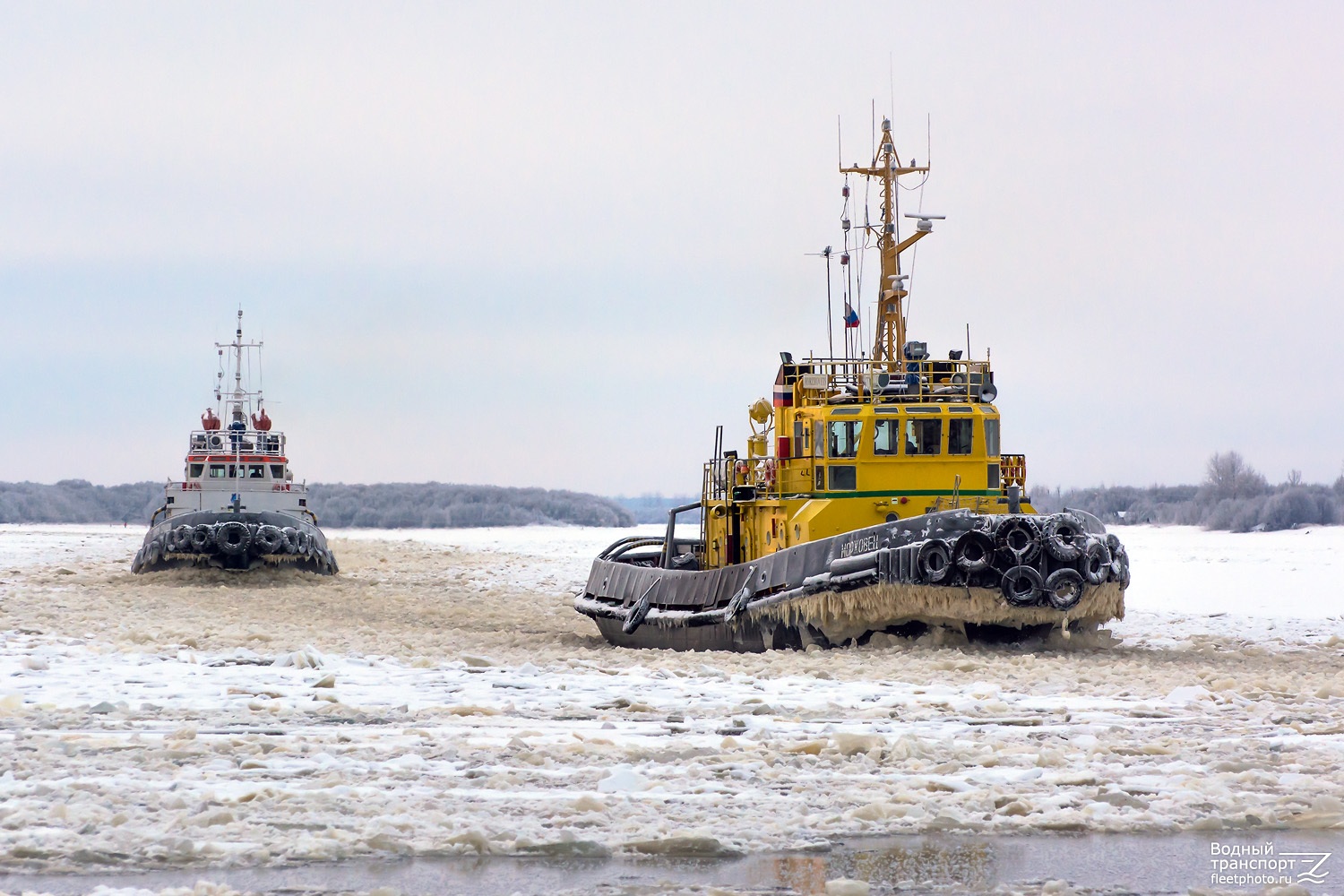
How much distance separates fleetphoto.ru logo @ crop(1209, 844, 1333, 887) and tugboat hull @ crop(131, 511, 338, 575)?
2466 centimetres

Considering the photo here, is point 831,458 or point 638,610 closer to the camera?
point 831,458

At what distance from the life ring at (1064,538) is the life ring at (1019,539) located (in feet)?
0.34

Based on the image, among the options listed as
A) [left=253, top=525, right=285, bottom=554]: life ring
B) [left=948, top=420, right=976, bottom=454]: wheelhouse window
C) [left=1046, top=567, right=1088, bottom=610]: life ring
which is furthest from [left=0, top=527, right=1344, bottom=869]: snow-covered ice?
[left=253, top=525, right=285, bottom=554]: life ring

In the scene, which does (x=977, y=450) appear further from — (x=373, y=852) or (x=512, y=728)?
(x=373, y=852)

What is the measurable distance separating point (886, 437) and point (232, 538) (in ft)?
56.3

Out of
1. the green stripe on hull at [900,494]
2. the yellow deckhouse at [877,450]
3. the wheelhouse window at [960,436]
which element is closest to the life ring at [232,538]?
the yellow deckhouse at [877,450]

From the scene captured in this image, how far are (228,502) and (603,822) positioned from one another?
2777 centimetres

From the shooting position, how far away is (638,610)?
17719 millimetres

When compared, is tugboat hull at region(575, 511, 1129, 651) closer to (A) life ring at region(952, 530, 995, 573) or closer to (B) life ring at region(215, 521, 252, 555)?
(A) life ring at region(952, 530, 995, 573)

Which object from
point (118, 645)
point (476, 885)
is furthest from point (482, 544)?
point (476, 885)

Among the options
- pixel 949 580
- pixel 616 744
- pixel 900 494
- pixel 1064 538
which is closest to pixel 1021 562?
pixel 1064 538

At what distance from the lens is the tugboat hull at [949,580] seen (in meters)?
13.6

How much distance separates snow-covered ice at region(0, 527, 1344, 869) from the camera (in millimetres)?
6473

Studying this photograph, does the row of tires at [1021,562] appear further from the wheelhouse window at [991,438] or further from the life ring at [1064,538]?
the wheelhouse window at [991,438]
